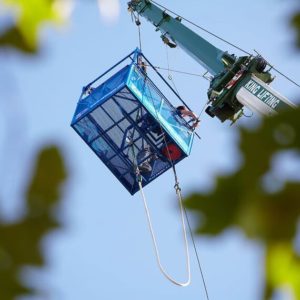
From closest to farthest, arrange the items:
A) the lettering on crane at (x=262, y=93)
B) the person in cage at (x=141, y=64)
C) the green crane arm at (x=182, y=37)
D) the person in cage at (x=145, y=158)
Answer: the lettering on crane at (x=262, y=93)
the person in cage at (x=145, y=158)
the person in cage at (x=141, y=64)
the green crane arm at (x=182, y=37)

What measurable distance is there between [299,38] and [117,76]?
1091 cm

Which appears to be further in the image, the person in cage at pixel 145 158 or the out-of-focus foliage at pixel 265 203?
the person in cage at pixel 145 158

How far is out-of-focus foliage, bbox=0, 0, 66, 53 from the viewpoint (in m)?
1.14

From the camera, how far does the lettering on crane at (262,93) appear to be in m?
11.5

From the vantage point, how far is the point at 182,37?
15.2m

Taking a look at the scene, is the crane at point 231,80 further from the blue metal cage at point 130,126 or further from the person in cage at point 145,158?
the person in cage at point 145,158

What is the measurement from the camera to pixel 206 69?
1408cm

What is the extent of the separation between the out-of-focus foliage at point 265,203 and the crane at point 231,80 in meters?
9.61

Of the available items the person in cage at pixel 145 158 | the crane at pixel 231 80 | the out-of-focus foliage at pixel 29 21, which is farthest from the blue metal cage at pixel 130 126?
the out-of-focus foliage at pixel 29 21

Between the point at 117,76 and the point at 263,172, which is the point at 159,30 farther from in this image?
the point at 263,172

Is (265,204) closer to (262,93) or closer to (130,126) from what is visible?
(130,126)

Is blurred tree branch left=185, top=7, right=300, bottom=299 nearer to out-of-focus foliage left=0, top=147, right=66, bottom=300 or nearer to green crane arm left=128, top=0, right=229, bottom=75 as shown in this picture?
out-of-focus foliage left=0, top=147, right=66, bottom=300

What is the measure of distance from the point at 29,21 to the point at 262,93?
1098cm

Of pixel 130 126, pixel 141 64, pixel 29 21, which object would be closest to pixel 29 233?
pixel 29 21
